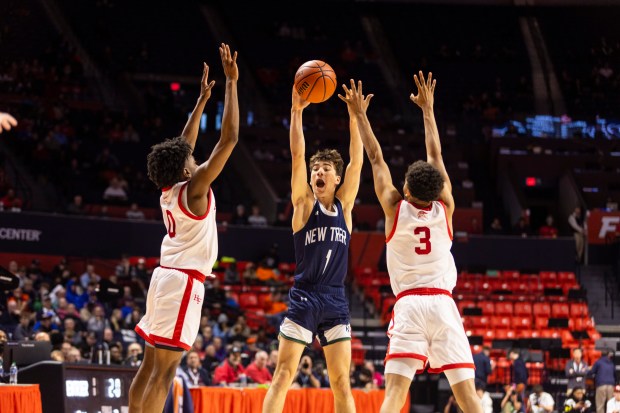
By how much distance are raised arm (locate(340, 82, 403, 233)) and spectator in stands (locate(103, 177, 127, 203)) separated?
62.4 ft

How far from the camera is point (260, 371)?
16.4 metres

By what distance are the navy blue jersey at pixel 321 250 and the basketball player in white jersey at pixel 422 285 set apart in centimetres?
72

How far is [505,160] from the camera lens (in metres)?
31.7

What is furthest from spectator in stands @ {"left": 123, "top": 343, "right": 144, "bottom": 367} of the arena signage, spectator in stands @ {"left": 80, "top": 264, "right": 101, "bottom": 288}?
the arena signage

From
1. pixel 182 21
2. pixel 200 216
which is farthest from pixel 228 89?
A: pixel 182 21

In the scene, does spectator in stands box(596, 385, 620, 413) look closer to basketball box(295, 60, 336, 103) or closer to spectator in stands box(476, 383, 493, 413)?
spectator in stands box(476, 383, 493, 413)

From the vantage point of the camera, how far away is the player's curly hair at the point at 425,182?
24.7 ft

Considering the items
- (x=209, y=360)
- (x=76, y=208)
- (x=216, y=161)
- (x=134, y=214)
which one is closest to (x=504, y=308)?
(x=209, y=360)

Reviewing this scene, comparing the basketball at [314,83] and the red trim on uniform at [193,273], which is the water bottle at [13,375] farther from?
the basketball at [314,83]

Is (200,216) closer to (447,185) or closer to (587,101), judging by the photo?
(447,185)

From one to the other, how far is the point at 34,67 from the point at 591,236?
57.5 ft

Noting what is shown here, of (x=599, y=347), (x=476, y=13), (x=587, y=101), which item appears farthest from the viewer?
(x=476, y=13)

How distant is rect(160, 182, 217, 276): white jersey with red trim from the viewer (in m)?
7.39

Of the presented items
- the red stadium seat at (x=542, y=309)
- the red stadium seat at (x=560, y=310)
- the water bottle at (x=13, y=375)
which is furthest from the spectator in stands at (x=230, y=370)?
the red stadium seat at (x=560, y=310)
